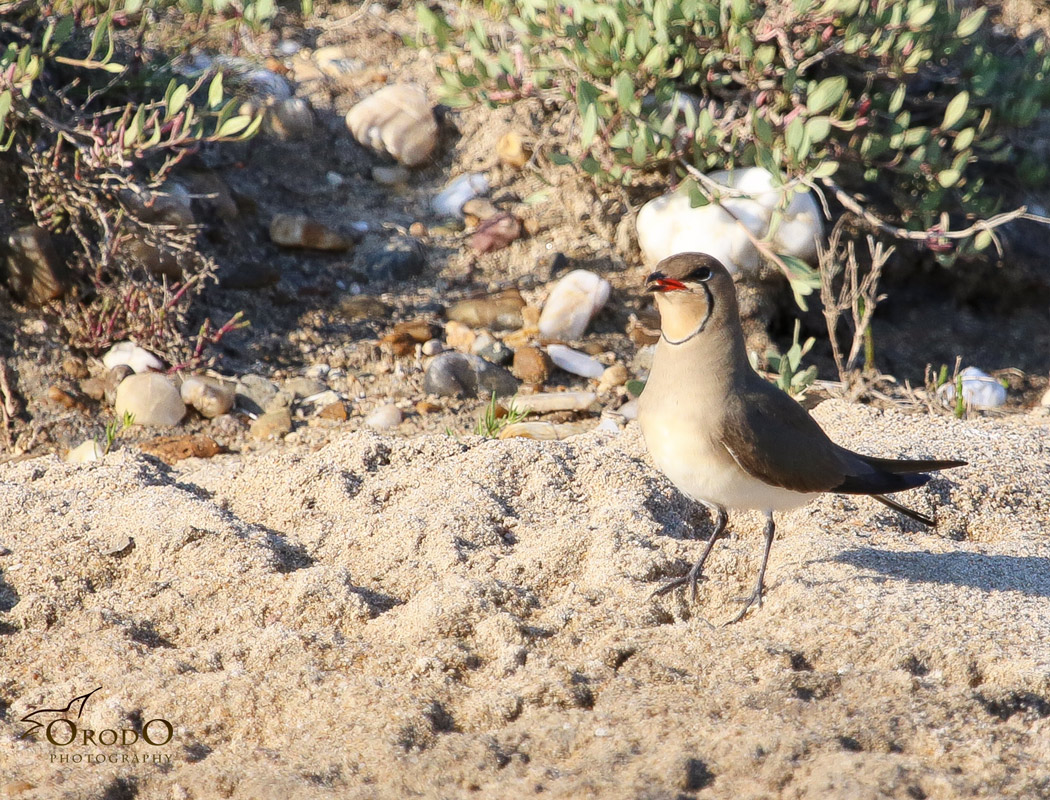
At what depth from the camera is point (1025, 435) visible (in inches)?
173

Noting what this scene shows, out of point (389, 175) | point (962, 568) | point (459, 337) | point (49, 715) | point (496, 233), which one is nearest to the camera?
point (49, 715)

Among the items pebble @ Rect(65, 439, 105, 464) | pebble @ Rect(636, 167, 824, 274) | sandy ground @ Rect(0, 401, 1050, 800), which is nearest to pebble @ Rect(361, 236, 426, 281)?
pebble @ Rect(636, 167, 824, 274)

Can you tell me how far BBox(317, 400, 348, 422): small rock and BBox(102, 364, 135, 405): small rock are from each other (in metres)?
0.91

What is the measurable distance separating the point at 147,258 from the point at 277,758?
344cm

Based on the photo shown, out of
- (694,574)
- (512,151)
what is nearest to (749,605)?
(694,574)

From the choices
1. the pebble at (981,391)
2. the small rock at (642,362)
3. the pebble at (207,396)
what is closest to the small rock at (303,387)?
the pebble at (207,396)

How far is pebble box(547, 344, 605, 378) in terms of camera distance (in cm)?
539

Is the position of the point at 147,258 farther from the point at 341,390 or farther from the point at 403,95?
the point at 403,95

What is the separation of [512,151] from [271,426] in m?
2.47

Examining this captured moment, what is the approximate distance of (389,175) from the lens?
6543mm

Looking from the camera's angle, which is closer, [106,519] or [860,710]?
[860,710]

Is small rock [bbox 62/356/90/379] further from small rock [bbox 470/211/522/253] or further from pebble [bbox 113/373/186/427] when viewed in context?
small rock [bbox 470/211/522/253]

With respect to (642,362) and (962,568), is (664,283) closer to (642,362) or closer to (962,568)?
(962,568)

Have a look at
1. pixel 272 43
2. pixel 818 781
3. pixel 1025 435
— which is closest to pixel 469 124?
pixel 272 43
